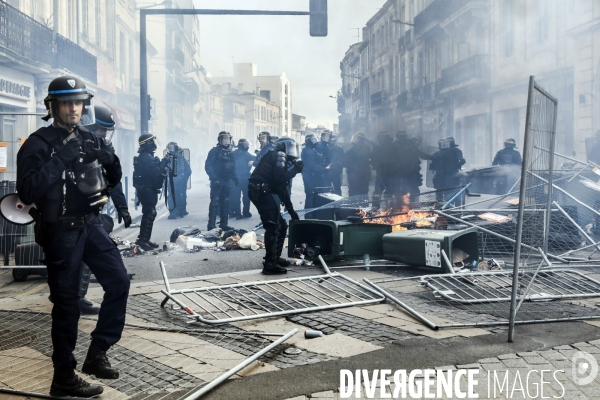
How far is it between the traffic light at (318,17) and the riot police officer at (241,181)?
3.28m

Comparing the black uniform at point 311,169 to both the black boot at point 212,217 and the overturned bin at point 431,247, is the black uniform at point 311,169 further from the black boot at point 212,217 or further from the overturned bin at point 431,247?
the overturned bin at point 431,247

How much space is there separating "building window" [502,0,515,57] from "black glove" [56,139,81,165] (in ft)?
78.7

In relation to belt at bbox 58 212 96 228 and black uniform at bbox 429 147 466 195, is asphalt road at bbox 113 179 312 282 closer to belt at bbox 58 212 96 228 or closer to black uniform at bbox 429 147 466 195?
belt at bbox 58 212 96 228

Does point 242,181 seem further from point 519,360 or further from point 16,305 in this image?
point 519,360

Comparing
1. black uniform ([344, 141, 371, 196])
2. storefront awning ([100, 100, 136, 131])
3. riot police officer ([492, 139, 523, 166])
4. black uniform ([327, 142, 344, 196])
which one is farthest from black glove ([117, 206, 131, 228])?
storefront awning ([100, 100, 136, 131])

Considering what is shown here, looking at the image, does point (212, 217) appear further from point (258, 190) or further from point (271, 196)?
point (258, 190)

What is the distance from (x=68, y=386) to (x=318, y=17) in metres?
11.9

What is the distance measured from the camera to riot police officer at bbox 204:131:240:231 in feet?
42.3

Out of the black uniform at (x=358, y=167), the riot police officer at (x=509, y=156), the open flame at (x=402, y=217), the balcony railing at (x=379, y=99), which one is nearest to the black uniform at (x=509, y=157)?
the riot police officer at (x=509, y=156)

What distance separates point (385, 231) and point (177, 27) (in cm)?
4879

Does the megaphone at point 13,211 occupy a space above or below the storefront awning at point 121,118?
below

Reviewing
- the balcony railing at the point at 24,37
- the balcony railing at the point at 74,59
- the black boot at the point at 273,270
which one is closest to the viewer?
the black boot at the point at 273,270

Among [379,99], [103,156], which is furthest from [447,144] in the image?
[379,99]

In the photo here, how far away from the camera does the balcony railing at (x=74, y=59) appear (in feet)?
65.9
